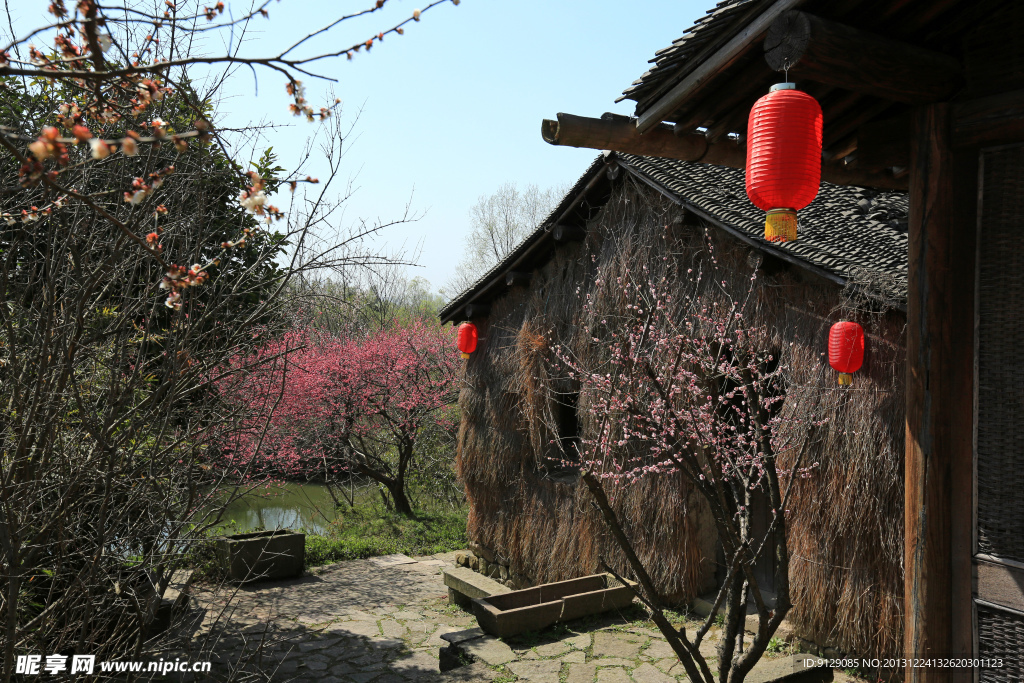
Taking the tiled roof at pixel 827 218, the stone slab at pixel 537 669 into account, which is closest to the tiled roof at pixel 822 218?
the tiled roof at pixel 827 218

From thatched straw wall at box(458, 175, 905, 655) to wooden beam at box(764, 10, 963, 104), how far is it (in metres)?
2.34

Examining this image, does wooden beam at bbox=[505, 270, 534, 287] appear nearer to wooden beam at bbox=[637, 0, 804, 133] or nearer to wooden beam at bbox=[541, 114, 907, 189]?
wooden beam at bbox=[541, 114, 907, 189]

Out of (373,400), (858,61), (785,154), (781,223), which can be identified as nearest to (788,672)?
(781,223)

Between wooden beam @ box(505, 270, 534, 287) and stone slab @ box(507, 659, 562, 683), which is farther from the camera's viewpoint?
wooden beam @ box(505, 270, 534, 287)

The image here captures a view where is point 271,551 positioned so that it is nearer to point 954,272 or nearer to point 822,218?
point 822,218

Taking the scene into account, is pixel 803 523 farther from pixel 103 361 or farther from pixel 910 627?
pixel 103 361

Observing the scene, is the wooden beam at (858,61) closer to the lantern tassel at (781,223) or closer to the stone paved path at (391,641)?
the lantern tassel at (781,223)

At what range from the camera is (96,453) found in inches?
127

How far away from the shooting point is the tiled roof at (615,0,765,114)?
3.21 m

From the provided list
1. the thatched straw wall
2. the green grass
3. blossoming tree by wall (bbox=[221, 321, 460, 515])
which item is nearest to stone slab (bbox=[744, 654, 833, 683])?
the thatched straw wall

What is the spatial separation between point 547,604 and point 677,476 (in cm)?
185

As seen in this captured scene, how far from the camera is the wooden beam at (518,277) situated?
9508 millimetres

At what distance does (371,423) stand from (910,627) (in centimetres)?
1277

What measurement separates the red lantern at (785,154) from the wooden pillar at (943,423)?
0.61 meters
